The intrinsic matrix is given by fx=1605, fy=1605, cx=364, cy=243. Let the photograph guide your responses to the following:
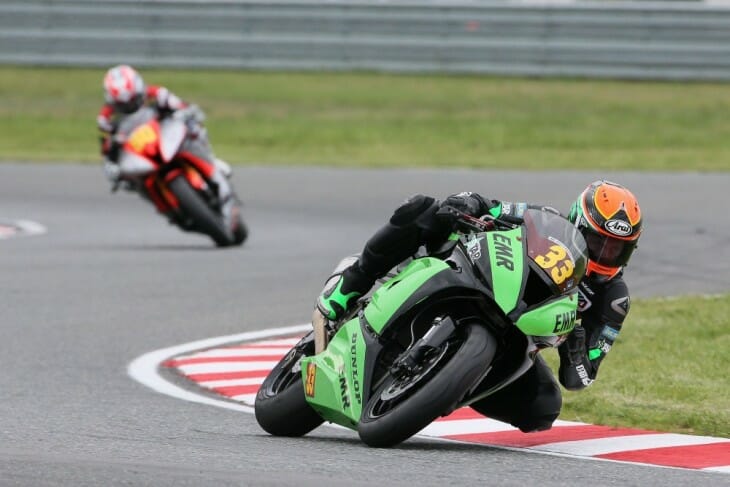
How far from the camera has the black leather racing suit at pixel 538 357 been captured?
6328 mm

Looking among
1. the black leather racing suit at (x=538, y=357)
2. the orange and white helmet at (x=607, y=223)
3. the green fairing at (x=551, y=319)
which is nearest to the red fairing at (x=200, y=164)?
the black leather racing suit at (x=538, y=357)

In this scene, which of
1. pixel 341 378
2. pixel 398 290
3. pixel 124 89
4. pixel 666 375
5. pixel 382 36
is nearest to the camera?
pixel 398 290

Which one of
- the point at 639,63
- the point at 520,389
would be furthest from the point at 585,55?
the point at 520,389

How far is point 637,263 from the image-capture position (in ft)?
43.5

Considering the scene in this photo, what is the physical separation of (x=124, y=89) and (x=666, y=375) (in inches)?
297

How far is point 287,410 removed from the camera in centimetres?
656

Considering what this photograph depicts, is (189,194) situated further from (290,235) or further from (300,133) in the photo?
(300,133)

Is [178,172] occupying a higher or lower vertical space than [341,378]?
lower

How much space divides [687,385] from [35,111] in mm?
19147

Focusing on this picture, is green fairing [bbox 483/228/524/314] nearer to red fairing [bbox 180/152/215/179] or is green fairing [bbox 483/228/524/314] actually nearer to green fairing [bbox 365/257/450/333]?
green fairing [bbox 365/257/450/333]

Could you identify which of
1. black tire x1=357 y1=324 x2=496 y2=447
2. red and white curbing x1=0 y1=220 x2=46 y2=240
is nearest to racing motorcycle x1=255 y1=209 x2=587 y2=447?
black tire x1=357 y1=324 x2=496 y2=447

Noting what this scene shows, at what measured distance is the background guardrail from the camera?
24.1 m

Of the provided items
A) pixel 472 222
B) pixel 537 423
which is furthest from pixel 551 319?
pixel 537 423

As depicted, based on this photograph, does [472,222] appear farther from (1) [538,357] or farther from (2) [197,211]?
(2) [197,211]
